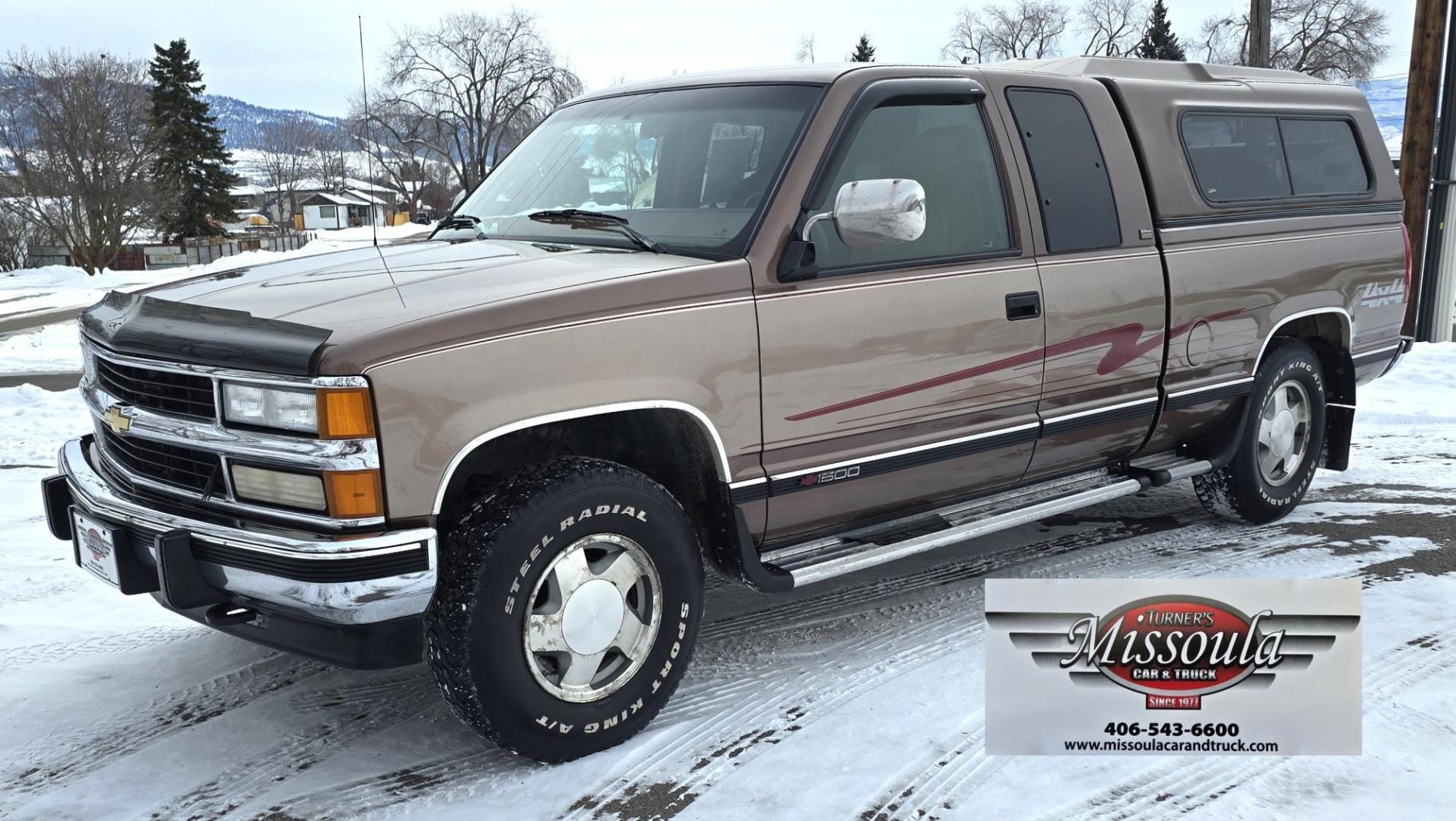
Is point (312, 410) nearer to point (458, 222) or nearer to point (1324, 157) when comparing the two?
point (458, 222)

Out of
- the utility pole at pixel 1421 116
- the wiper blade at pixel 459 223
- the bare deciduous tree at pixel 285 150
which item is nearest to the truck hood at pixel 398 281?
the wiper blade at pixel 459 223

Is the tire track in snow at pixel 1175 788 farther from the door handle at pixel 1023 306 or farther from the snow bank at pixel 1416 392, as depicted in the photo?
the snow bank at pixel 1416 392

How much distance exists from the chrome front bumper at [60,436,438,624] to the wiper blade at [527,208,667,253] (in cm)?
127

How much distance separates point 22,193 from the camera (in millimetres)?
37594

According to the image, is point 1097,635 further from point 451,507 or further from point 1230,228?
point 1230,228

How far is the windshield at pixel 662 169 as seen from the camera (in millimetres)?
3822

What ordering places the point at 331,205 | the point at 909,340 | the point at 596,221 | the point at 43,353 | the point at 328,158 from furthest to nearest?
1. the point at 328,158
2. the point at 331,205
3. the point at 43,353
4. the point at 596,221
5. the point at 909,340

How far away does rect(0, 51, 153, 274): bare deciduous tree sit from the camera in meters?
38.1

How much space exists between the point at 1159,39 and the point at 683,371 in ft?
215

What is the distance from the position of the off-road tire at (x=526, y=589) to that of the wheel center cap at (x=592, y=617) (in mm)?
134

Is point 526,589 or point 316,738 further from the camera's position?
point 316,738

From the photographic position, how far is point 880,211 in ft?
11.3

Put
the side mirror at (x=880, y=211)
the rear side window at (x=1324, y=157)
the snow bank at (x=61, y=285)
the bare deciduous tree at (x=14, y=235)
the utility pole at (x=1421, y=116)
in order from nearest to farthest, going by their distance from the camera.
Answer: the side mirror at (x=880, y=211), the rear side window at (x=1324, y=157), the utility pole at (x=1421, y=116), the snow bank at (x=61, y=285), the bare deciduous tree at (x=14, y=235)

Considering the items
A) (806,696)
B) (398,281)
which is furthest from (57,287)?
(806,696)
